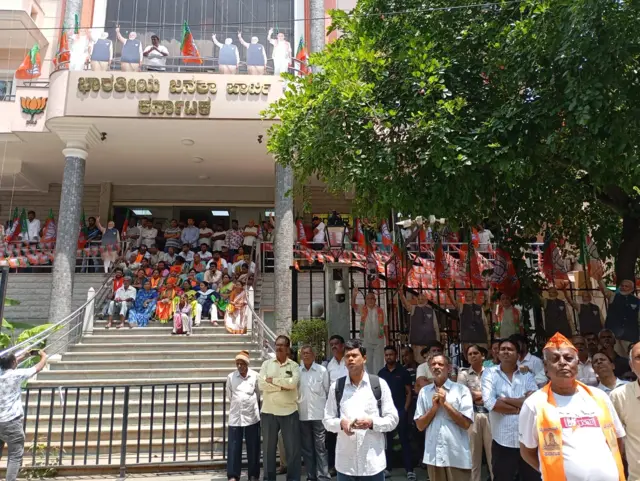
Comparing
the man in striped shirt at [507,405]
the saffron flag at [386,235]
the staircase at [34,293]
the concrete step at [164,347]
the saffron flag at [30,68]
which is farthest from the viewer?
the staircase at [34,293]

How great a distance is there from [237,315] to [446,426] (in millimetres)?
8049

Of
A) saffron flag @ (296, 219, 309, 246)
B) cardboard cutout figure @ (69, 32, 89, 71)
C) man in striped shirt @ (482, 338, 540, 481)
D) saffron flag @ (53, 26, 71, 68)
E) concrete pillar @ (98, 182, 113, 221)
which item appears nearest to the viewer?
man in striped shirt @ (482, 338, 540, 481)

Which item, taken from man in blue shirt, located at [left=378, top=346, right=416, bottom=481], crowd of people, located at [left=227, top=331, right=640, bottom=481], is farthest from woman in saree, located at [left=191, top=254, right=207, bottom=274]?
man in blue shirt, located at [left=378, top=346, right=416, bottom=481]

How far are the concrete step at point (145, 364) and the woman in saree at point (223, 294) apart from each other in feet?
6.29

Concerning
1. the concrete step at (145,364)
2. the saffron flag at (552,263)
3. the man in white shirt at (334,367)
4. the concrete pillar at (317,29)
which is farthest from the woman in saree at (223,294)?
the saffron flag at (552,263)

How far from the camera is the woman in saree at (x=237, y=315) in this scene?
1160 cm

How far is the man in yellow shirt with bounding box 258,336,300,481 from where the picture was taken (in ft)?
20.8

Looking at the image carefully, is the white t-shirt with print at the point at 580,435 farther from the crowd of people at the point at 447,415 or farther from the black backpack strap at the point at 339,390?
the black backpack strap at the point at 339,390

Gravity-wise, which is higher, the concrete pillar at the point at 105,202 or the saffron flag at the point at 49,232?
the concrete pillar at the point at 105,202

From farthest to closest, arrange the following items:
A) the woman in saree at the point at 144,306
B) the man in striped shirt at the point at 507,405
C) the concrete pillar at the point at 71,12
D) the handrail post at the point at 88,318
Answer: the concrete pillar at the point at 71,12 < the woman in saree at the point at 144,306 < the handrail post at the point at 88,318 < the man in striped shirt at the point at 507,405

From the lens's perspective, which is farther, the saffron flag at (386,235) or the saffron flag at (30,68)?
the saffron flag at (386,235)

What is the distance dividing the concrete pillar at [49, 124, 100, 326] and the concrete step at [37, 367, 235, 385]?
2.40 metres

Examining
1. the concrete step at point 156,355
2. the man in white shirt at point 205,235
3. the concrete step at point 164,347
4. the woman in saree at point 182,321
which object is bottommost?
the concrete step at point 156,355

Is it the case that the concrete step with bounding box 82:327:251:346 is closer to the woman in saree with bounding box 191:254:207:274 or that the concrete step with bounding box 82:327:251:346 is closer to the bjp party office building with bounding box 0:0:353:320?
the bjp party office building with bounding box 0:0:353:320
